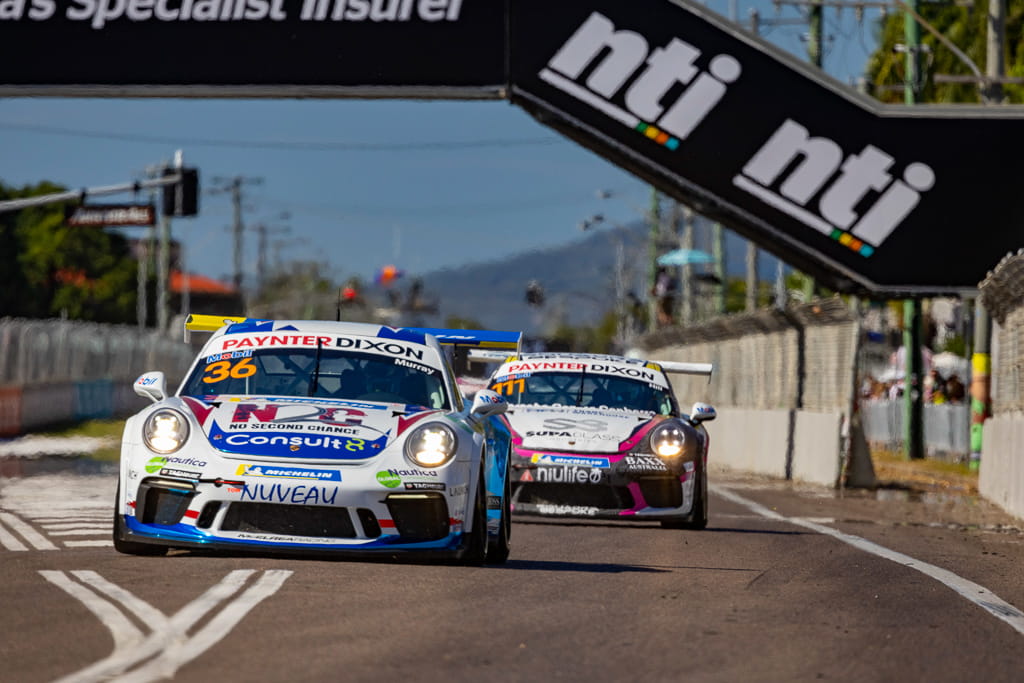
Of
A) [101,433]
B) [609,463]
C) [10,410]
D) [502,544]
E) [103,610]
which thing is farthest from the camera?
[101,433]

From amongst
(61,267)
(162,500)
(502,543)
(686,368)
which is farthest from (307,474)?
(61,267)

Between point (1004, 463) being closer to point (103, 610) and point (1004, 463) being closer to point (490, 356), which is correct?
point (490, 356)

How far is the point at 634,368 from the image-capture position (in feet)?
56.0

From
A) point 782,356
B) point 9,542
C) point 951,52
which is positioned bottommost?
point 9,542

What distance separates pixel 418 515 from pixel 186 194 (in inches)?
1354

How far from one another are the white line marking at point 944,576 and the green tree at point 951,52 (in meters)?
25.7

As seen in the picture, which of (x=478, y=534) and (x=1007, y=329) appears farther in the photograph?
(x=1007, y=329)

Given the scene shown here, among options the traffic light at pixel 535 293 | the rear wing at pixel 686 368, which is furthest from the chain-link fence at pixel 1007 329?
the traffic light at pixel 535 293

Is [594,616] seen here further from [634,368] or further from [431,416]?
[634,368]

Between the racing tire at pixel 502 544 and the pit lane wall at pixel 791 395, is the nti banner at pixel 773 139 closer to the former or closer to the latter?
the pit lane wall at pixel 791 395

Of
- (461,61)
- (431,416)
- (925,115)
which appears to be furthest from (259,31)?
(431,416)

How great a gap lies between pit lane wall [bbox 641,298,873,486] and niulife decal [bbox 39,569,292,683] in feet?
54.6

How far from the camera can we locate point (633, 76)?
1120 inches

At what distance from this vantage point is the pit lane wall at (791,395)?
2616 centimetres
